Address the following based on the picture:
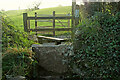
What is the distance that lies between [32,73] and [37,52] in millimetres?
535

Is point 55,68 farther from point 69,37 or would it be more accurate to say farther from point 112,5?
point 112,5

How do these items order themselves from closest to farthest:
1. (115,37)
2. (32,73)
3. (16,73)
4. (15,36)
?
1. (16,73)
2. (15,36)
3. (115,37)
4. (32,73)

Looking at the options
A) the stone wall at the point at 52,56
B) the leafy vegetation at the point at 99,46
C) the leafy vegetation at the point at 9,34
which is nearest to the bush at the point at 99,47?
the leafy vegetation at the point at 99,46

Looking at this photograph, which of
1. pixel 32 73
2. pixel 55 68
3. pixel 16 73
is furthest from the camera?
pixel 55 68

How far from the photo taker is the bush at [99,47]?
364 cm

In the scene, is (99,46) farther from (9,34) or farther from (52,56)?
(9,34)

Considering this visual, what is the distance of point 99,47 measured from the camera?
12.0 feet

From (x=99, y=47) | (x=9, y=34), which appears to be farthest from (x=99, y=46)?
(x=9, y=34)

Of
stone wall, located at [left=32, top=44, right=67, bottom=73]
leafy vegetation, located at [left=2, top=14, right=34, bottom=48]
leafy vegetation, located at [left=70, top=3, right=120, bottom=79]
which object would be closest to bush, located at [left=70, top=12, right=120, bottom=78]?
leafy vegetation, located at [left=70, top=3, right=120, bottom=79]

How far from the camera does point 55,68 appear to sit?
13.6ft

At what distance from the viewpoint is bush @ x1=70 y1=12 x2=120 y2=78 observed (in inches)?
143

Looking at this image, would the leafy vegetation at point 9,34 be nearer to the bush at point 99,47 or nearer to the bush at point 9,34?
the bush at point 9,34

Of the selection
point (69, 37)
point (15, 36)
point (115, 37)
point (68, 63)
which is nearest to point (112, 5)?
point (115, 37)

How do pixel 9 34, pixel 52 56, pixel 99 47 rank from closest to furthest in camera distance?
1. pixel 9 34
2. pixel 99 47
3. pixel 52 56
